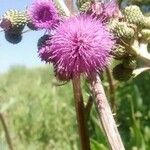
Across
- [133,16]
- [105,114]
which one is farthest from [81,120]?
[133,16]

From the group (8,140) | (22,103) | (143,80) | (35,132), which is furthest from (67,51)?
(143,80)

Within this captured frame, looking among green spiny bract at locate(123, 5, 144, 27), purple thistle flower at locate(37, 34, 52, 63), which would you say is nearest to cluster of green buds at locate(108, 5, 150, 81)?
green spiny bract at locate(123, 5, 144, 27)

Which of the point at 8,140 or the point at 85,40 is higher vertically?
the point at 85,40

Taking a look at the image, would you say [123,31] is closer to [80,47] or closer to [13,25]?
[80,47]

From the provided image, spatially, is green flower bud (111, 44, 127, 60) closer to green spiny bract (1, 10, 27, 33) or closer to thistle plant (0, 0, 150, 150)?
thistle plant (0, 0, 150, 150)

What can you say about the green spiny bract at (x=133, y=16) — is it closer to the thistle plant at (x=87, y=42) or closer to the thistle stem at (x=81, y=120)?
the thistle plant at (x=87, y=42)

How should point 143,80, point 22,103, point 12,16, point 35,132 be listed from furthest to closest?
point 143,80
point 22,103
point 35,132
point 12,16

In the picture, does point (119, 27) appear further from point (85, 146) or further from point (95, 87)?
point (85, 146)
